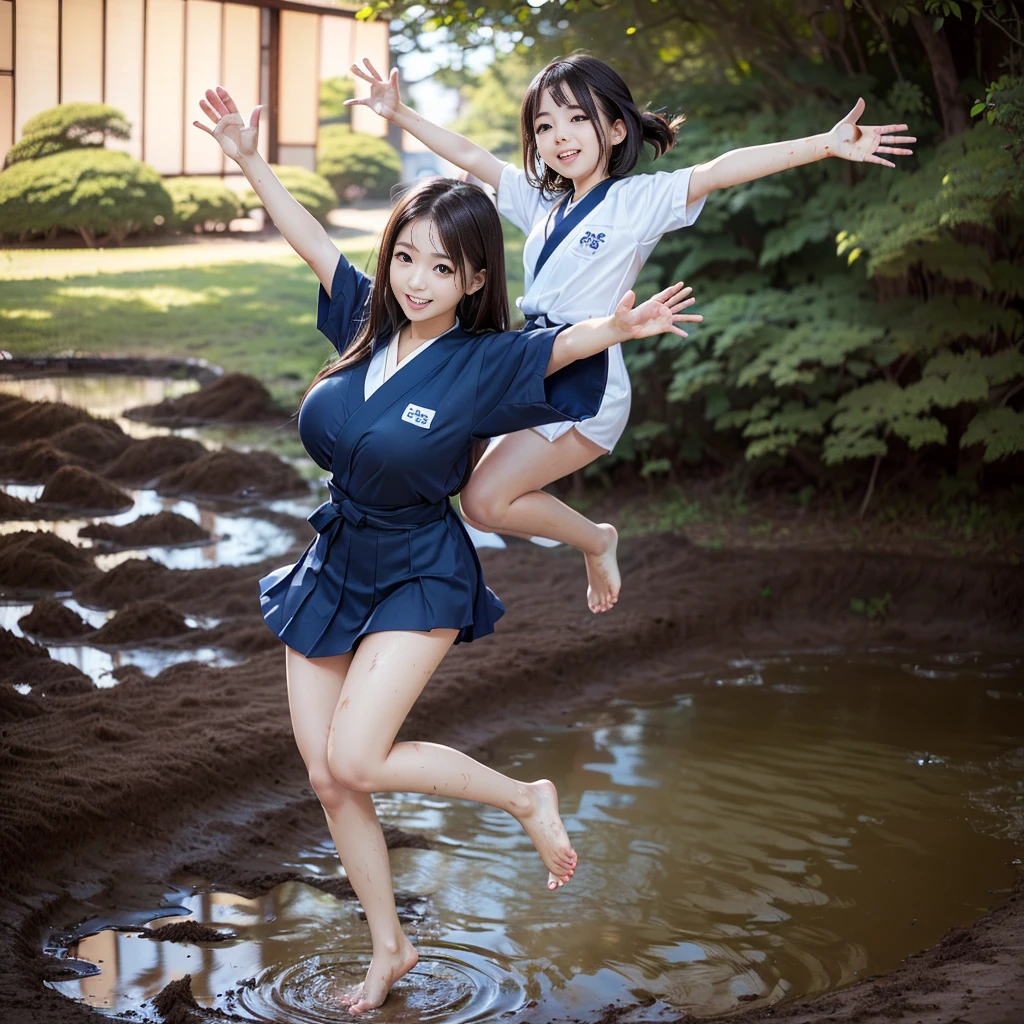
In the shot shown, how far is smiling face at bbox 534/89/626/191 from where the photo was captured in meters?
3.50

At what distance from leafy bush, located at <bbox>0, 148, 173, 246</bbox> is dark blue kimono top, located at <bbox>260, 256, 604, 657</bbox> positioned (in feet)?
8.89

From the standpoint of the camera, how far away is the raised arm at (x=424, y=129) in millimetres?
3711

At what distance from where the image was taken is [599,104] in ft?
11.5

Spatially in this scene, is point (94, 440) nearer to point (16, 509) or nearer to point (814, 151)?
point (16, 509)

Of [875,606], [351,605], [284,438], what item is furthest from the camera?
[284,438]

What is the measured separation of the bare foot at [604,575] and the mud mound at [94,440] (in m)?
3.57

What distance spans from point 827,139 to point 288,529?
5.18 meters

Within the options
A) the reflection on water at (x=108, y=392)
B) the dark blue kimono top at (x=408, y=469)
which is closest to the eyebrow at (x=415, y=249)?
the dark blue kimono top at (x=408, y=469)

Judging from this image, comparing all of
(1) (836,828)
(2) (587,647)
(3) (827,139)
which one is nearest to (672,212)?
(3) (827,139)

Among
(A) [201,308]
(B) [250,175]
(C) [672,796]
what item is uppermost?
(B) [250,175]

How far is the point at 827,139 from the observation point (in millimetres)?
3246

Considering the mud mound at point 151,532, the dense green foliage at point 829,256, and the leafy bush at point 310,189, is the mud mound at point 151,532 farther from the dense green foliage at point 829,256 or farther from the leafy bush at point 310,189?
the dense green foliage at point 829,256

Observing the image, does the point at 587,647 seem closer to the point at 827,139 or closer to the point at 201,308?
the point at 201,308

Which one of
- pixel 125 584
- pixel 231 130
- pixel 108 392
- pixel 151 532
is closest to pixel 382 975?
pixel 231 130
